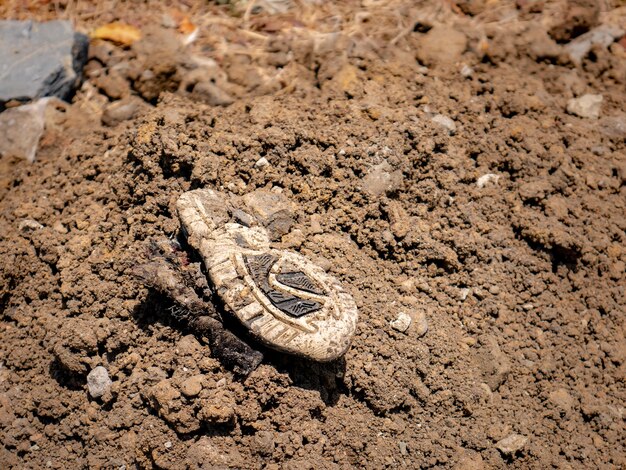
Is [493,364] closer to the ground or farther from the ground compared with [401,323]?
closer to the ground

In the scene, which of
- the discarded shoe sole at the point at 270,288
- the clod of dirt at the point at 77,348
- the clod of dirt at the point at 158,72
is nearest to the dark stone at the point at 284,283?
the discarded shoe sole at the point at 270,288

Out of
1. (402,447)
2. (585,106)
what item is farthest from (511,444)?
(585,106)

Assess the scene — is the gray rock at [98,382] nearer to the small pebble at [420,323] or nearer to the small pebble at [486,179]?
the small pebble at [420,323]

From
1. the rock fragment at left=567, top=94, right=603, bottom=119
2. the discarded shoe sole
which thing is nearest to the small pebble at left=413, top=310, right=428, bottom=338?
the discarded shoe sole

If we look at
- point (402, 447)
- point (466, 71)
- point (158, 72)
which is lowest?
point (402, 447)

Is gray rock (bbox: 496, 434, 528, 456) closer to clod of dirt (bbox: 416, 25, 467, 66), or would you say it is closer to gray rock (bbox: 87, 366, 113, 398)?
gray rock (bbox: 87, 366, 113, 398)

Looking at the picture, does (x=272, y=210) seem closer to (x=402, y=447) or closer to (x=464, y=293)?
(x=464, y=293)

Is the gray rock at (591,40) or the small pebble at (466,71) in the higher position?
the small pebble at (466,71)
